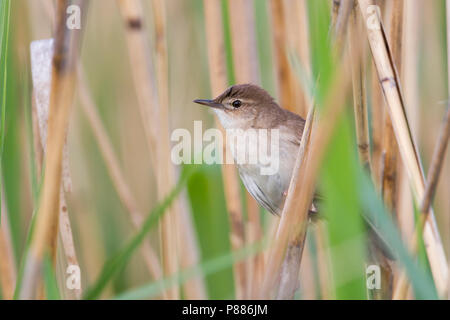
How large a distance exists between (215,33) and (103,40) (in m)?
0.89

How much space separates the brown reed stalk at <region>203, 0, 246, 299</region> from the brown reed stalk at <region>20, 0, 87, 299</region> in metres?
0.67

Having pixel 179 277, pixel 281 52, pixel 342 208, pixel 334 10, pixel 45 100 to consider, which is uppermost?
pixel 281 52

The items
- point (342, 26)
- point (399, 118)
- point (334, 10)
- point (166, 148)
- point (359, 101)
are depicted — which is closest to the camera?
point (342, 26)

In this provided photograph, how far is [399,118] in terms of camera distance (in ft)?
4.07

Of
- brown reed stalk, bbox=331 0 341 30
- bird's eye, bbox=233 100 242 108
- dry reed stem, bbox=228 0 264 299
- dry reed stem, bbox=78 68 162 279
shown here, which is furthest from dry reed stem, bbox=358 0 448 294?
dry reed stem, bbox=78 68 162 279

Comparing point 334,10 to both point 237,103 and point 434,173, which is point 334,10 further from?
point 237,103

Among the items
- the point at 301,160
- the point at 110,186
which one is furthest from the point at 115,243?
the point at 301,160

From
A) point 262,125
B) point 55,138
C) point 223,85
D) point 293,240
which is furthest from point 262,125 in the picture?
point 55,138

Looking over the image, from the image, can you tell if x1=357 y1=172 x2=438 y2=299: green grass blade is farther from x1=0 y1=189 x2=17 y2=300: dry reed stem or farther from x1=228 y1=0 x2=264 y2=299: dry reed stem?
x1=0 y1=189 x2=17 y2=300: dry reed stem

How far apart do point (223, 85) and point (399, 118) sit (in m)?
0.67

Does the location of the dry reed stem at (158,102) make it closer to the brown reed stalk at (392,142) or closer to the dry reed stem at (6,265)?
the dry reed stem at (6,265)

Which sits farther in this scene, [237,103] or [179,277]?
[237,103]

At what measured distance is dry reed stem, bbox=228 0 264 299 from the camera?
167 centimetres

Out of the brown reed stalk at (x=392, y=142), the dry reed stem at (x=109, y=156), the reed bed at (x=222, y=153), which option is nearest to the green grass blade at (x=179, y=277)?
the reed bed at (x=222, y=153)
